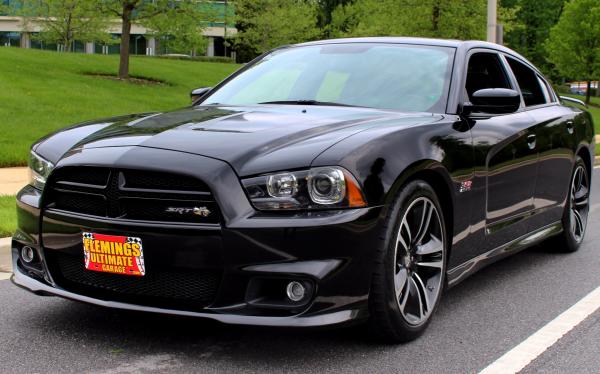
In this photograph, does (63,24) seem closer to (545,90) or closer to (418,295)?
(545,90)

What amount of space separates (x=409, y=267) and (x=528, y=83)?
2725 millimetres

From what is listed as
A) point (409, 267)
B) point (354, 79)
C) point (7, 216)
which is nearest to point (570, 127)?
point (354, 79)

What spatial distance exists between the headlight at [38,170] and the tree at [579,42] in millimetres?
44345

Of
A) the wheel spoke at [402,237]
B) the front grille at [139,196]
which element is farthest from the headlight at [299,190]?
the wheel spoke at [402,237]

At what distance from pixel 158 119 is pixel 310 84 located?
1.10 m

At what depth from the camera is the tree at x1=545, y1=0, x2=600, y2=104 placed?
45.2 meters

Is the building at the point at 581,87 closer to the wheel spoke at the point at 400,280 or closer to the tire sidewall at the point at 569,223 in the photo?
the tire sidewall at the point at 569,223

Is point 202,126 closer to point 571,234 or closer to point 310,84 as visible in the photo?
point 310,84

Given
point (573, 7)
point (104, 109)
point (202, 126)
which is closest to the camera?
point (202, 126)

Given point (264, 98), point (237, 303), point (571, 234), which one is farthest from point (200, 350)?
point (571, 234)

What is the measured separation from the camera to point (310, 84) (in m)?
5.08

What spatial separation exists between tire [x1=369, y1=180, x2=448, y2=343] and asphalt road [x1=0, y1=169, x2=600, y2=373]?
0.14 m

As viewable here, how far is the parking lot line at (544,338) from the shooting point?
3799mm

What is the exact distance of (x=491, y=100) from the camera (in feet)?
15.4
